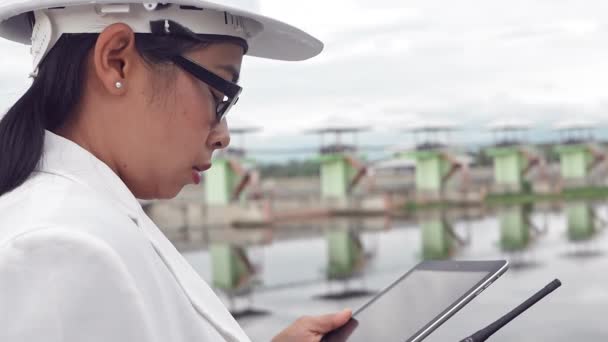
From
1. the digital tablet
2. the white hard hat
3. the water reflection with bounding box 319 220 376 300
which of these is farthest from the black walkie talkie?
the water reflection with bounding box 319 220 376 300

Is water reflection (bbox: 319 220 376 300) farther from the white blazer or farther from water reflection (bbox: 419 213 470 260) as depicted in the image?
the white blazer

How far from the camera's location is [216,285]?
7.16 m

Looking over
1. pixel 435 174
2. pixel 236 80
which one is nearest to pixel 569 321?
→ pixel 236 80

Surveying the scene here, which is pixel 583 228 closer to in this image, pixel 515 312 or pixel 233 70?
pixel 515 312

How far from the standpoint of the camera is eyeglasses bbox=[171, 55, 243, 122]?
0.88 meters

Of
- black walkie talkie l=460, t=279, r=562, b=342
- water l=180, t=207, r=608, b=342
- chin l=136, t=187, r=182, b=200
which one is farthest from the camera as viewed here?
water l=180, t=207, r=608, b=342

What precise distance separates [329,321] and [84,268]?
2.03 feet

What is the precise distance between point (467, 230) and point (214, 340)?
11.9 meters

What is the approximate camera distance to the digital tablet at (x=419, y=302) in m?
1.12

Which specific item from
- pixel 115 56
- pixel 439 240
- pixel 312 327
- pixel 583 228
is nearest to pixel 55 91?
pixel 115 56

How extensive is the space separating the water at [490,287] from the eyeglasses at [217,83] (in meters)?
0.46

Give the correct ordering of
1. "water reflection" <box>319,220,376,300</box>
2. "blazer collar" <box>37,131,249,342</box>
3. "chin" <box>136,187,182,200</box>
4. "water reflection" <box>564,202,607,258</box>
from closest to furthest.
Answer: "blazer collar" <box>37,131,249,342</box>, "chin" <box>136,187,182,200</box>, "water reflection" <box>319,220,376,300</box>, "water reflection" <box>564,202,607,258</box>

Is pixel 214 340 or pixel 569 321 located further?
pixel 569 321

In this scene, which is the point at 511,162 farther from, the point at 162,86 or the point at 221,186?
the point at 162,86
